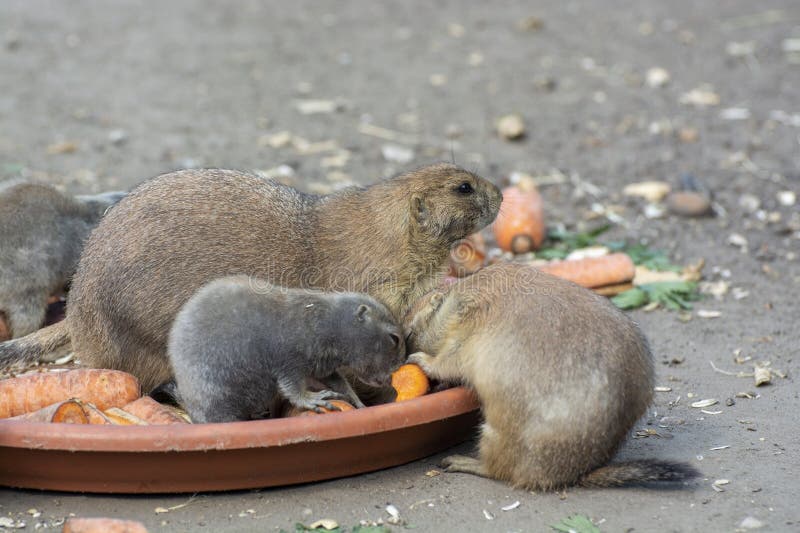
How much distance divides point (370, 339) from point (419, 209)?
954 mm

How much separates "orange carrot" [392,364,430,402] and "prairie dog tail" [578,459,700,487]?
877mm

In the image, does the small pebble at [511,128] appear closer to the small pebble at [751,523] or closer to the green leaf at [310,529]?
the small pebble at [751,523]

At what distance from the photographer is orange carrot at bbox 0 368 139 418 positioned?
5000 mm

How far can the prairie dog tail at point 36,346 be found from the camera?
579 cm

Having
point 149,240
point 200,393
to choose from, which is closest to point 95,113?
point 149,240

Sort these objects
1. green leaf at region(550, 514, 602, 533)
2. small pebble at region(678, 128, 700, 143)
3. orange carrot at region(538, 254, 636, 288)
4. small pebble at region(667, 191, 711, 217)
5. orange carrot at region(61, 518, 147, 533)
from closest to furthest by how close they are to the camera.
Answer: orange carrot at region(61, 518, 147, 533)
green leaf at region(550, 514, 602, 533)
orange carrot at region(538, 254, 636, 288)
small pebble at region(667, 191, 711, 217)
small pebble at region(678, 128, 700, 143)

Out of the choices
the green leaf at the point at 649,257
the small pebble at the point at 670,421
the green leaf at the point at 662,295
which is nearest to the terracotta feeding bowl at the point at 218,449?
the small pebble at the point at 670,421

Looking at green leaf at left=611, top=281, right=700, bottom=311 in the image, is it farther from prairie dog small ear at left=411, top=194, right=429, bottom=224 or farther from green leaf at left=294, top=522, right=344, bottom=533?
green leaf at left=294, top=522, right=344, bottom=533

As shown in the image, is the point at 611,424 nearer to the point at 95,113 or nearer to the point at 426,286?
the point at 426,286

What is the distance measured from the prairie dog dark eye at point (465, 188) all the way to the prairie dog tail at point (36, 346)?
7.59 ft

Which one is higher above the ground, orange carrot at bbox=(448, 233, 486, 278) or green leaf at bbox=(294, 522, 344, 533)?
orange carrot at bbox=(448, 233, 486, 278)

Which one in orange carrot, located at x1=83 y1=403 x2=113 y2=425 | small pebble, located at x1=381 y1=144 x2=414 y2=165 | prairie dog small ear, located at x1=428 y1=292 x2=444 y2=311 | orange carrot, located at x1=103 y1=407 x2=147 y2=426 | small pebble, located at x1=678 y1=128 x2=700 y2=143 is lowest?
orange carrot, located at x1=103 y1=407 x2=147 y2=426

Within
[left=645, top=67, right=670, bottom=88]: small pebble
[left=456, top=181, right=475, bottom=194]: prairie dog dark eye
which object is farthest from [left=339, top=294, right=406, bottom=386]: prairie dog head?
[left=645, top=67, right=670, bottom=88]: small pebble

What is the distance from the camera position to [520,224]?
7.79 meters
